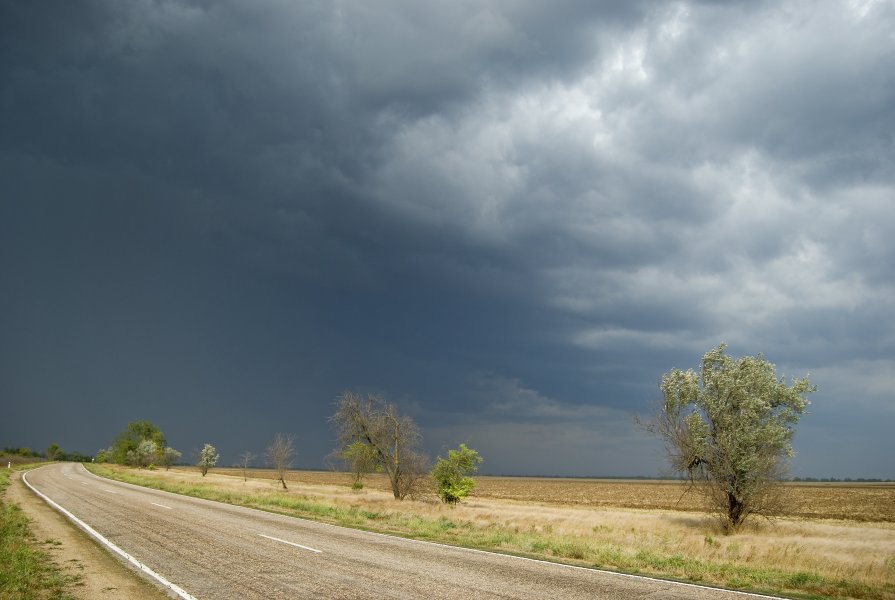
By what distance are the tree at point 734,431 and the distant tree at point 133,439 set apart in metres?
144

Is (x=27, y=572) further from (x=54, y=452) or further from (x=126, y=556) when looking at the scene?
(x=54, y=452)

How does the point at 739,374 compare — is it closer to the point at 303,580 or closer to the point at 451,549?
the point at 451,549

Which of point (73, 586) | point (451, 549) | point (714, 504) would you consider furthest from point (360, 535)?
point (714, 504)

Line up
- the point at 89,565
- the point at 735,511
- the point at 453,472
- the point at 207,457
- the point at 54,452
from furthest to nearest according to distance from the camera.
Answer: the point at 54,452
the point at 207,457
the point at 453,472
the point at 735,511
the point at 89,565

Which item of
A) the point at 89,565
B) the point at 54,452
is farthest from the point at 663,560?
the point at 54,452

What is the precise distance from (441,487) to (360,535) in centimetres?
2913

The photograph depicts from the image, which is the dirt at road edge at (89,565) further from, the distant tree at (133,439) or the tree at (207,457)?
the distant tree at (133,439)

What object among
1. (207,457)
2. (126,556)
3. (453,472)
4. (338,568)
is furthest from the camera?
(207,457)

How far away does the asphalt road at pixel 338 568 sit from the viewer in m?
10.6

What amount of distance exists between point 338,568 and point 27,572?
24.0 feet

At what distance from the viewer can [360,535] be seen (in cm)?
1955

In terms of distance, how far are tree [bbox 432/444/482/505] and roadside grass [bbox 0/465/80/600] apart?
32.3 m

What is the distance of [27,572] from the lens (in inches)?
495

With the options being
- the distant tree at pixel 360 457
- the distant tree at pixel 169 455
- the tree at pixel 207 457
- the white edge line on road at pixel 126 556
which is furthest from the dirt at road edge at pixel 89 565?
the distant tree at pixel 169 455
